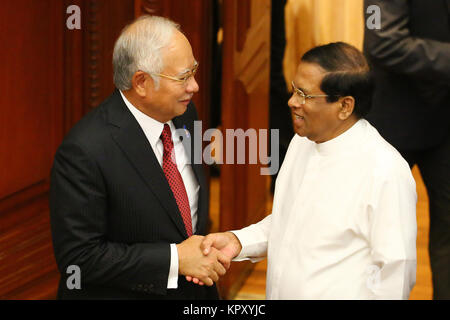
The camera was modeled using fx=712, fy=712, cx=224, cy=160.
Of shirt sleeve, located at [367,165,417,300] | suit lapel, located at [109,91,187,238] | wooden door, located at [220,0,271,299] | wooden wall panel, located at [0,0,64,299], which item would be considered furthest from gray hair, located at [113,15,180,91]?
wooden door, located at [220,0,271,299]

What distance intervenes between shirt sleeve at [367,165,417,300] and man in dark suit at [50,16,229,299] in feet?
Answer: 1.74

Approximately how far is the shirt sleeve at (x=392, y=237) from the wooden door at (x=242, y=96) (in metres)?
1.61

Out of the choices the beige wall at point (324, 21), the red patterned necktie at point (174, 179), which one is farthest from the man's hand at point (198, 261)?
the beige wall at point (324, 21)

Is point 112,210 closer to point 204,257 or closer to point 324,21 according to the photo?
point 204,257

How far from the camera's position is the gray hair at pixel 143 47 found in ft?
6.79

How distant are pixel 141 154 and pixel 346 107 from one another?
61cm

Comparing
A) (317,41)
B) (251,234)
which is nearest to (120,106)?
(251,234)

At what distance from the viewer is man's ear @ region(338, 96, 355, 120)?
1859 millimetres

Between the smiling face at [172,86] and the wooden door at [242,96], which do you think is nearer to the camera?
the smiling face at [172,86]

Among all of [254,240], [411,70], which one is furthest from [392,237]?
[411,70]

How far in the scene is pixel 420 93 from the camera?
2.77 m

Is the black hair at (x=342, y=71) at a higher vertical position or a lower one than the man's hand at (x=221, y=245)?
higher

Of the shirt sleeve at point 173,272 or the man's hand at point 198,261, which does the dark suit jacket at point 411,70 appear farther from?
the shirt sleeve at point 173,272
